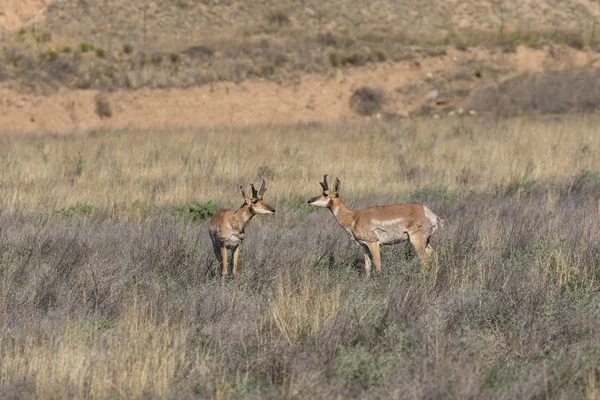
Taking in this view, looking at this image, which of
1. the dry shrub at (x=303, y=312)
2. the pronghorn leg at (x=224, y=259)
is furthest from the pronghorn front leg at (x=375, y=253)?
the pronghorn leg at (x=224, y=259)

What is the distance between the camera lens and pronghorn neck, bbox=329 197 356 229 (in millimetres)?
A: 10070

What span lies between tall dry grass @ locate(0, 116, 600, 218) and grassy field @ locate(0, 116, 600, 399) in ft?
0.41

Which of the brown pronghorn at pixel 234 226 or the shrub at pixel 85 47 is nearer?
the brown pronghorn at pixel 234 226

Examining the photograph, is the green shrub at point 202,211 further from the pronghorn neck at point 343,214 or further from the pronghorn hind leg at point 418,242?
the pronghorn hind leg at point 418,242

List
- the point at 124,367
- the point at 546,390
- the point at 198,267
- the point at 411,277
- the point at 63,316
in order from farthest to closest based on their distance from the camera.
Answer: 1. the point at 198,267
2. the point at 411,277
3. the point at 63,316
4. the point at 124,367
5. the point at 546,390

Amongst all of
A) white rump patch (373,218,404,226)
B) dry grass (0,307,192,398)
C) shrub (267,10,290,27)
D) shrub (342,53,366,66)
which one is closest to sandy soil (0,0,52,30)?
shrub (267,10,290,27)

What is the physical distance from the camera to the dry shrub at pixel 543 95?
3062 cm

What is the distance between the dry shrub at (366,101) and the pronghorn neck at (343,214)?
25.5 metres

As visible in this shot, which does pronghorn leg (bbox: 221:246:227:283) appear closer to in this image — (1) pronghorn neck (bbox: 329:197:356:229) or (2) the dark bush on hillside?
(1) pronghorn neck (bbox: 329:197:356:229)

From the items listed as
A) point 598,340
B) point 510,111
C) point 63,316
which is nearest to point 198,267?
point 63,316

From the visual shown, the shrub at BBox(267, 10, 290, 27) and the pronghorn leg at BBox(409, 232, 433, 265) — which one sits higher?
the shrub at BBox(267, 10, 290, 27)

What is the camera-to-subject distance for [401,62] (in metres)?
38.7

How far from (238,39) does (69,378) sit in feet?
115

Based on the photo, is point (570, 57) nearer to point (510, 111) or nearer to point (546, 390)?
point (510, 111)
